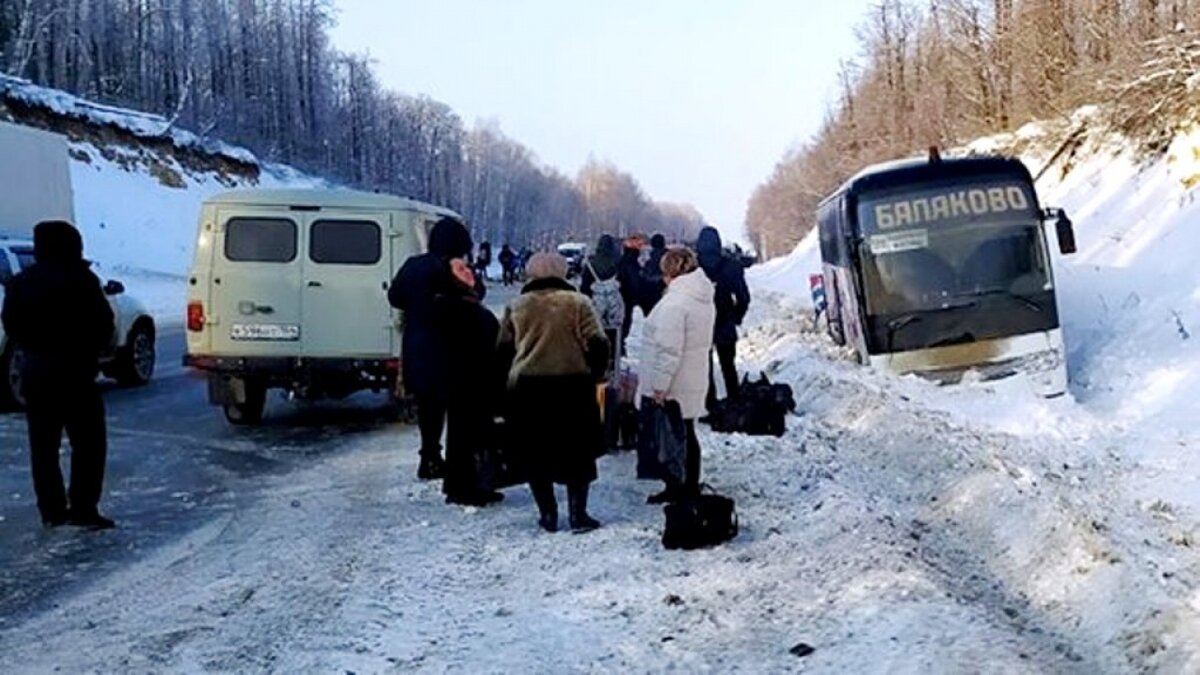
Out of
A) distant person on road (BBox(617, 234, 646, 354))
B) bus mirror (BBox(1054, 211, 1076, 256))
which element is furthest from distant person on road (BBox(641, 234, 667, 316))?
bus mirror (BBox(1054, 211, 1076, 256))

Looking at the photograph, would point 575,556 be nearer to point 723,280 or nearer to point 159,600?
point 159,600

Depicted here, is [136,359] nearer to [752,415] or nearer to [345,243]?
[345,243]

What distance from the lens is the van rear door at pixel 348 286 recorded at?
12.2m

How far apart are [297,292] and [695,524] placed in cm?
650

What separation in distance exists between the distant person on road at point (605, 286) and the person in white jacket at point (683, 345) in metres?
4.33

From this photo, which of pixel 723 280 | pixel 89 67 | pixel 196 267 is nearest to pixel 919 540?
pixel 723 280

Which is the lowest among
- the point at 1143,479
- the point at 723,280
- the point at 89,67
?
the point at 1143,479

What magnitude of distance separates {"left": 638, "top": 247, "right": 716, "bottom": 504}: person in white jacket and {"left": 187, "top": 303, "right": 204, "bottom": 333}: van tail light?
6.09m

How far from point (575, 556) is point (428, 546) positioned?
95cm

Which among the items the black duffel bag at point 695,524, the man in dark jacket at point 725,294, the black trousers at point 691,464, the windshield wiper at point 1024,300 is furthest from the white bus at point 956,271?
the black duffel bag at point 695,524

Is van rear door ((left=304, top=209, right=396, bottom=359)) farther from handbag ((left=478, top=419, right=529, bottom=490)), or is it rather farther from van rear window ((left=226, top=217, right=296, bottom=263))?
handbag ((left=478, top=419, right=529, bottom=490))

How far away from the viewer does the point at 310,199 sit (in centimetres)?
1259

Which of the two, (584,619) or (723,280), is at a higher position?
(723,280)

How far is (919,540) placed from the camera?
7.13m
